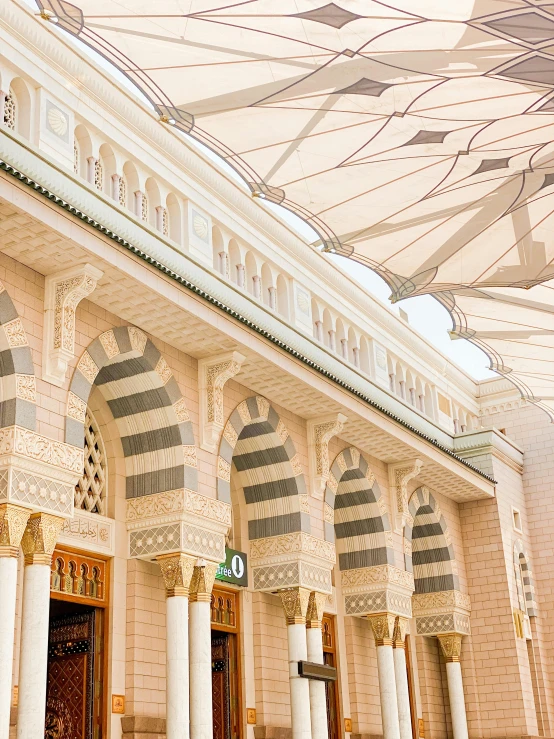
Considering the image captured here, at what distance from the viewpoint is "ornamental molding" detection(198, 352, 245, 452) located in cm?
1124

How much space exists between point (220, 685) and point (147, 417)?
4.04 meters

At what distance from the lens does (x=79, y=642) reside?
10.7 metres

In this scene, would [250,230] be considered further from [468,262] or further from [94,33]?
[94,33]

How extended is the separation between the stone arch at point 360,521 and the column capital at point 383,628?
82 cm

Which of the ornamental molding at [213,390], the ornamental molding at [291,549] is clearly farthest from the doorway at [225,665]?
the ornamental molding at [213,390]

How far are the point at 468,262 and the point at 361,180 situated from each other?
8.75 ft

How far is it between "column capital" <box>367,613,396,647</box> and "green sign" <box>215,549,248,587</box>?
298 cm

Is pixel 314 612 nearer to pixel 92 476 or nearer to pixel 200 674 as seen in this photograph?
Answer: pixel 200 674

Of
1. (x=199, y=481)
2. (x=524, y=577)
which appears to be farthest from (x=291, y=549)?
(x=524, y=577)

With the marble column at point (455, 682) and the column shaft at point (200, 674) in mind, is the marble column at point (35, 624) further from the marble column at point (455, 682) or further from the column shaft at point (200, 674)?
the marble column at point (455, 682)

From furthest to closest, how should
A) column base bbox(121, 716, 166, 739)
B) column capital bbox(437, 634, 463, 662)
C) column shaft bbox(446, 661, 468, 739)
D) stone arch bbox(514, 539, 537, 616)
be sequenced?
stone arch bbox(514, 539, 537, 616) < column capital bbox(437, 634, 463, 662) < column shaft bbox(446, 661, 468, 739) < column base bbox(121, 716, 166, 739)

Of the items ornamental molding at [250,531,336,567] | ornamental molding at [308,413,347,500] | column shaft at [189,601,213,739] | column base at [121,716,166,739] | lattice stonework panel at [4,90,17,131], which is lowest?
column base at [121,716,166,739]

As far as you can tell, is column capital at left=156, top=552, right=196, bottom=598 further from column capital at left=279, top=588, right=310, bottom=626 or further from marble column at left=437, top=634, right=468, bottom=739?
marble column at left=437, top=634, right=468, bottom=739

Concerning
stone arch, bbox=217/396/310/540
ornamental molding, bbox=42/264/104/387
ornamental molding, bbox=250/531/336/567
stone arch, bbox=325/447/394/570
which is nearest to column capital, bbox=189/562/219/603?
ornamental molding, bbox=250/531/336/567
